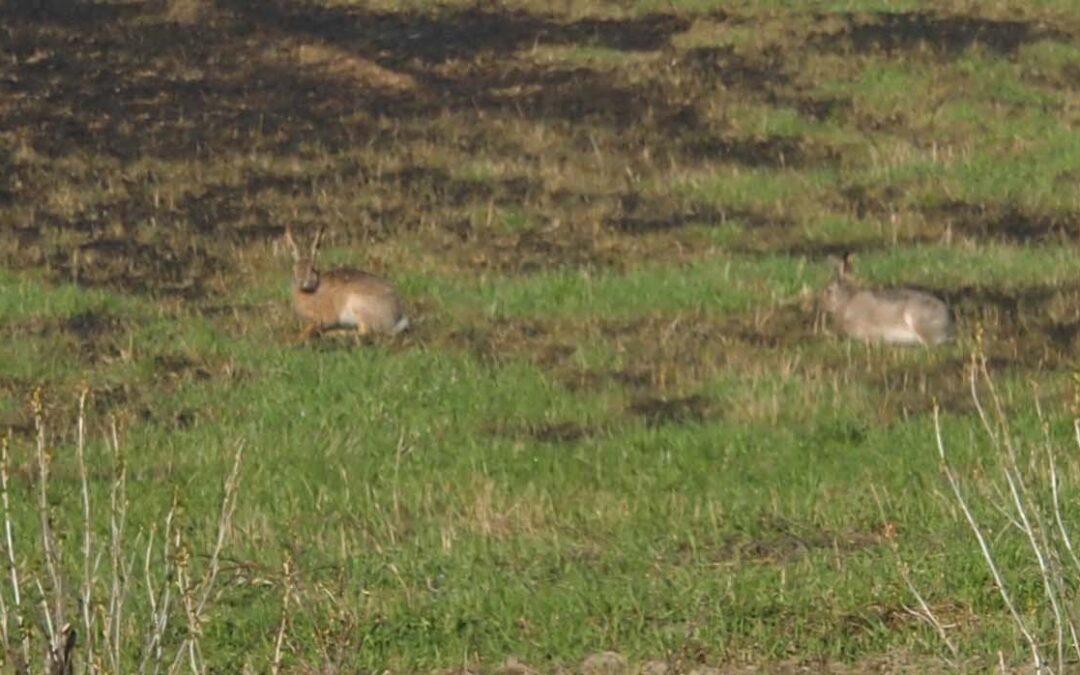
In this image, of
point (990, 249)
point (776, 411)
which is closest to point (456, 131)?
point (990, 249)

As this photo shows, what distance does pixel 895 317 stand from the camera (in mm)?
12289

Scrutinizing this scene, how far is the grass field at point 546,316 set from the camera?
7.93 metres

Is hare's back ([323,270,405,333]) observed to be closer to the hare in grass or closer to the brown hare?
the brown hare

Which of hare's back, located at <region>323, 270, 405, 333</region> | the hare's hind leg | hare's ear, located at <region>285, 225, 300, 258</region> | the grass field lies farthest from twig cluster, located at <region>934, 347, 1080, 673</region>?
hare's ear, located at <region>285, 225, 300, 258</region>

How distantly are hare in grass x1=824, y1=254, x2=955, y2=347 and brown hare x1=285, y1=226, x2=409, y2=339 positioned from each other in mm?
2509

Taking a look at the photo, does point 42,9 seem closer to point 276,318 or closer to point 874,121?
point 874,121

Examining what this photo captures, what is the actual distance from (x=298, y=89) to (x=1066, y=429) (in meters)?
12.6

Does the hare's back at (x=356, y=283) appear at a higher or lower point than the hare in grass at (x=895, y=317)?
lower

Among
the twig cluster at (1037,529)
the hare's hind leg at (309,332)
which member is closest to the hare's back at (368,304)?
the hare's hind leg at (309,332)

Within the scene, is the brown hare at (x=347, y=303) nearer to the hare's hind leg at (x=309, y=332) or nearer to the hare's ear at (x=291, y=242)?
the hare's hind leg at (x=309, y=332)

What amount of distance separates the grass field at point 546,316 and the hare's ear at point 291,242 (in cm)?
19

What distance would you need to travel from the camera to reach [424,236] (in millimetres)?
15891

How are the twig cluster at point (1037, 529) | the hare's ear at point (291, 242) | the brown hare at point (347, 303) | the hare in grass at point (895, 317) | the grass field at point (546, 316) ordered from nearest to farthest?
the twig cluster at point (1037, 529) < the grass field at point (546, 316) < the hare in grass at point (895, 317) < the brown hare at point (347, 303) < the hare's ear at point (291, 242)

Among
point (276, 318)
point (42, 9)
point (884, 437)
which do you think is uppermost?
point (884, 437)
